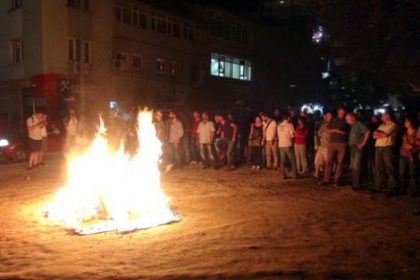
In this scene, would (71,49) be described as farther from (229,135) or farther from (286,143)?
(286,143)

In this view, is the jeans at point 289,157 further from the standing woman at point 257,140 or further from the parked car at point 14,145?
the parked car at point 14,145

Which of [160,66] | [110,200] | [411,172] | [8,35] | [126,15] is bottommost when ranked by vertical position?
[110,200]

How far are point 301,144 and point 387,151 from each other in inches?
127

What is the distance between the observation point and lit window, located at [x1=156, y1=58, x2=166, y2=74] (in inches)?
1353

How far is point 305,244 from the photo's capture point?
6781 mm

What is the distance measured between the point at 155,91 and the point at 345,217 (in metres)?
26.4

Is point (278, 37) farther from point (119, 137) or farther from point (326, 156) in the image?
point (326, 156)

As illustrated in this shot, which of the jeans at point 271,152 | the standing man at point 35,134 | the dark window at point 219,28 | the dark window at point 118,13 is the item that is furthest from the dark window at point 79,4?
the jeans at point 271,152

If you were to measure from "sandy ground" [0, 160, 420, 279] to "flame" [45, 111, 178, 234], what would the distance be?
1.09 feet

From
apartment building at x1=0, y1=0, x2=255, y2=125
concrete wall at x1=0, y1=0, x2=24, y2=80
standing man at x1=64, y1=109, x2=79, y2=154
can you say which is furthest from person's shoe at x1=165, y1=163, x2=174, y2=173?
concrete wall at x1=0, y1=0, x2=24, y2=80

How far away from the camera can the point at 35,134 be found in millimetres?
14859

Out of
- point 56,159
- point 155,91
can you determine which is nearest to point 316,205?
point 56,159

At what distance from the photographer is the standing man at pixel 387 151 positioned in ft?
34.3

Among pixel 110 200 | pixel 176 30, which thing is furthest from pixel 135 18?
pixel 110 200
